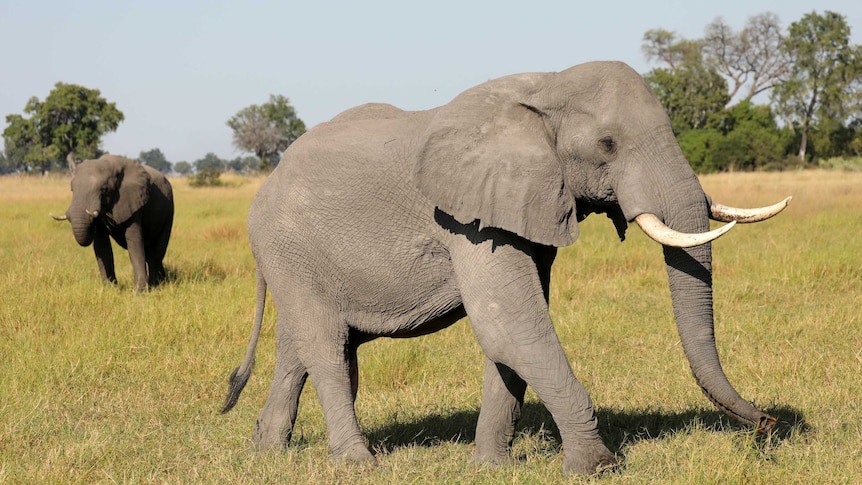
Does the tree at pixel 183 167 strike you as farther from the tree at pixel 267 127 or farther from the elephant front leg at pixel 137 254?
the elephant front leg at pixel 137 254

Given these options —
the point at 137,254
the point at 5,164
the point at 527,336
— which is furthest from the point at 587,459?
the point at 5,164

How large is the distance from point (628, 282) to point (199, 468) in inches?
237

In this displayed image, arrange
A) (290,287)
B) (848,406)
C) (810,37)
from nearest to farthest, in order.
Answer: (290,287) < (848,406) < (810,37)

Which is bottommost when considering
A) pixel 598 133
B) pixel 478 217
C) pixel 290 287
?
pixel 290 287

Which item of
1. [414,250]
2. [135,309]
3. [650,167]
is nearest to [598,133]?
[650,167]

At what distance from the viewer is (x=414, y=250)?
438cm

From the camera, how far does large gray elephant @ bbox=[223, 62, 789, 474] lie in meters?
3.98

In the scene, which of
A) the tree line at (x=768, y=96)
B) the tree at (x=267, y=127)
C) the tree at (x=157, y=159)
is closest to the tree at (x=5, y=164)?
the tree at (x=157, y=159)

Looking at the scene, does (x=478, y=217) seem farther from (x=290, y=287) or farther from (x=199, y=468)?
(x=199, y=468)

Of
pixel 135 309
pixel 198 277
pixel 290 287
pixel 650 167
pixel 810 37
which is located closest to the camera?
pixel 650 167

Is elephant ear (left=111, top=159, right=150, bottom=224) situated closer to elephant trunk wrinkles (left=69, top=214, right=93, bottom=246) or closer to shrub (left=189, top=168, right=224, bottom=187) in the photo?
elephant trunk wrinkles (left=69, top=214, right=93, bottom=246)

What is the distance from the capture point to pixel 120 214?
11258 millimetres

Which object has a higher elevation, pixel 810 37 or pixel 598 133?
pixel 810 37

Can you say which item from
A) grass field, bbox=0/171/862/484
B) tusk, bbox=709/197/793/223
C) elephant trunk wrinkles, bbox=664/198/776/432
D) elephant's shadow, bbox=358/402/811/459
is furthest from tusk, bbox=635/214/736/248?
elephant's shadow, bbox=358/402/811/459
